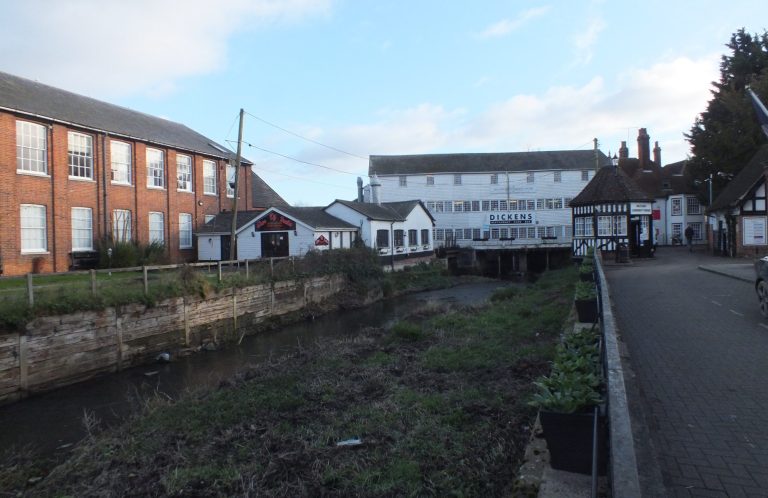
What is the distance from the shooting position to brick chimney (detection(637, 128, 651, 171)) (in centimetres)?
5800

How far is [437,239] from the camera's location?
54.2m

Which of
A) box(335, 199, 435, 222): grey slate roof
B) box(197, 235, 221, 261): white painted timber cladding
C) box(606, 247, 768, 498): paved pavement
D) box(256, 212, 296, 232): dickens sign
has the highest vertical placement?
box(335, 199, 435, 222): grey slate roof

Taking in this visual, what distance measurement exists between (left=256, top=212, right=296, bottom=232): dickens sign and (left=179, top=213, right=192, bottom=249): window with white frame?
3.84 meters

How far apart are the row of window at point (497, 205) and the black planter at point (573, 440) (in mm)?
51307

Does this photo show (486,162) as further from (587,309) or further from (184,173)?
(587,309)

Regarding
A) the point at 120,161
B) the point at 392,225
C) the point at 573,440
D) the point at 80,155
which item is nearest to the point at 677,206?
the point at 392,225

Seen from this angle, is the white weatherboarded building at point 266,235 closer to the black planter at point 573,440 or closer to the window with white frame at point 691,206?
the black planter at point 573,440

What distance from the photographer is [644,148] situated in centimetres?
5834

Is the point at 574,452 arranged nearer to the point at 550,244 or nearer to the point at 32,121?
the point at 32,121

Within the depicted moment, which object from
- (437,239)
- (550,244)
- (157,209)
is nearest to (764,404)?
(157,209)

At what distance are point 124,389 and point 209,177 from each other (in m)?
22.6

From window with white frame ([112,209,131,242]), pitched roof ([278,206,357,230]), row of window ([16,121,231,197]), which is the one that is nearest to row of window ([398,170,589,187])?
pitched roof ([278,206,357,230])

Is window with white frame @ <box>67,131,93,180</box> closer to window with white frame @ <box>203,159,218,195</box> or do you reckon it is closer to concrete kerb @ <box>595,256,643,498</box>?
window with white frame @ <box>203,159,218,195</box>

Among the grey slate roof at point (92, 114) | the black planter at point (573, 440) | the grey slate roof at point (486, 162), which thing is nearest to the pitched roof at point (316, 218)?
the grey slate roof at point (92, 114)
